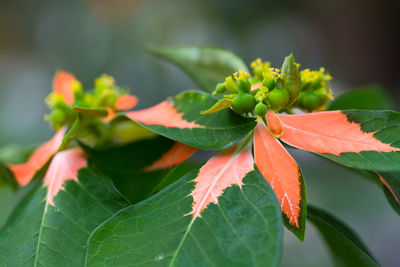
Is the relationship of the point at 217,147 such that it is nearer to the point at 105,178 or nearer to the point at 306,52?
the point at 105,178

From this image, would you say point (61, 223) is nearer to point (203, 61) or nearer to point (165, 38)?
point (203, 61)

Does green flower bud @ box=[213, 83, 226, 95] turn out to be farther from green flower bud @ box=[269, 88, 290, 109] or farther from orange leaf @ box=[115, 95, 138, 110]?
orange leaf @ box=[115, 95, 138, 110]

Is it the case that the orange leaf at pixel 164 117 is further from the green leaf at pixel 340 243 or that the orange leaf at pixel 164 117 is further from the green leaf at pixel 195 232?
the green leaf at pixel 340 243

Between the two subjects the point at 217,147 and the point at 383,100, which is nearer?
the point at 217,147

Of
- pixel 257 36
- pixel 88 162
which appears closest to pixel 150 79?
pixel 257 36

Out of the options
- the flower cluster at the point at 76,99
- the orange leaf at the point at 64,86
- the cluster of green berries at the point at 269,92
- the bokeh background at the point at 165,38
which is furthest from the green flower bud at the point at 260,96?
the bokeh background at the point at 165,38

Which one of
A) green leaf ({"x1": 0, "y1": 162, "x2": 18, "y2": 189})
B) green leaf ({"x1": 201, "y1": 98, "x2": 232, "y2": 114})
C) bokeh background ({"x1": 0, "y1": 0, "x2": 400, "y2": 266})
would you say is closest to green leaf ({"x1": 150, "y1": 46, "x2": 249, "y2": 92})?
green leaf ({"x1": 201, "y1": 98, "x2": 232, "y2": 114})
